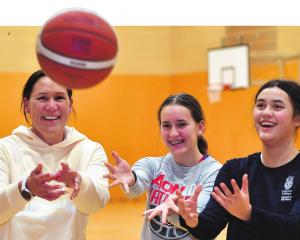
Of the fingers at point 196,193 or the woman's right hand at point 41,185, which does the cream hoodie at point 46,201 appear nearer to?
the woman's right hand at point 41,185

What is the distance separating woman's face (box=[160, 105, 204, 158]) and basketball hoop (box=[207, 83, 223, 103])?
20.1 feet

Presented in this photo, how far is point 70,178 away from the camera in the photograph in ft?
8.07

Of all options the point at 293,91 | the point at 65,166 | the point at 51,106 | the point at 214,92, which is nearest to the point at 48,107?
the point at 51,106

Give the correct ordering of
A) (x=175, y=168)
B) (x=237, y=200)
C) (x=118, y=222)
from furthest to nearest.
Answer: (x=118, y=222) → (x=175, y=168) → (x=237, y=200)

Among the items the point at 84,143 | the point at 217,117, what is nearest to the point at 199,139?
the point at 84,143

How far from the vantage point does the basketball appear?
2.34 m

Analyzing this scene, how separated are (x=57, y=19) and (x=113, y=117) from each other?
251 inches

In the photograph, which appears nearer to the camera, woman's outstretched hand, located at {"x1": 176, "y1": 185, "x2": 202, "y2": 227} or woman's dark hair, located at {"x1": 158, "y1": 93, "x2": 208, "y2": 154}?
woman's outstretched hand, located at {"x1": 176, "y1": 185, "x2": 202, "y2": 227}

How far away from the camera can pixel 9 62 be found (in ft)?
20.5

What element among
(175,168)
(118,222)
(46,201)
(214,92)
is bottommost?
(118,222)

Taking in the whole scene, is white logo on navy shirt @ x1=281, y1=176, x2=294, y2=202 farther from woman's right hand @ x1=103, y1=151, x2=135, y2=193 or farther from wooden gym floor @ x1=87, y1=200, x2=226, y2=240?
wooden gym floor @ x1=87, y1=200, x2=226, y2=240

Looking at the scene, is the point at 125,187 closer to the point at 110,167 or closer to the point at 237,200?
the point at 110,167

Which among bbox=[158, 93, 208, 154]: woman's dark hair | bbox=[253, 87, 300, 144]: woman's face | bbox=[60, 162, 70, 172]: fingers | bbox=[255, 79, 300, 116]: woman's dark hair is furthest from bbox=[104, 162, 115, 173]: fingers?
bbox=[255, 79, 300, 116]: woman's dark hair

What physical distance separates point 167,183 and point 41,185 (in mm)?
733
